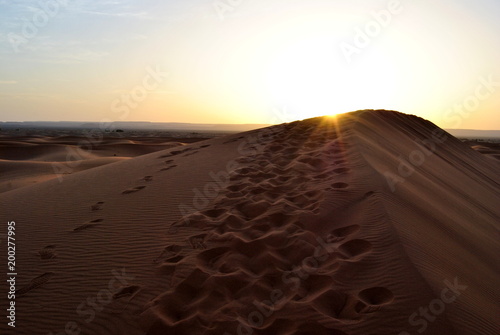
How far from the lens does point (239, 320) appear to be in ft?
9.23

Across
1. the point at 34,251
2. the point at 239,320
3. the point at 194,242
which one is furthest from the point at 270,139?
the point at 239,320

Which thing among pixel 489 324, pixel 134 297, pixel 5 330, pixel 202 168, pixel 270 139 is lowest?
pixel 5 330

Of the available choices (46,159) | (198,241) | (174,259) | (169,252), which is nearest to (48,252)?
(169,252)

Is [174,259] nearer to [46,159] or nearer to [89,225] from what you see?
[89,225]

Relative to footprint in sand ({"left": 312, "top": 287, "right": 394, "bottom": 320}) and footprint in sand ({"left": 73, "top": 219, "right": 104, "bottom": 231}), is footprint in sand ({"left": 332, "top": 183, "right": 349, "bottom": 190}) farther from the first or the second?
footprint in sand ({"left": 73, "top": 219, "right": 104, "bottom": 231})

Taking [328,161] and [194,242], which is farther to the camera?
[328,161]

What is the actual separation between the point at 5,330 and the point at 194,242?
1.98 metres

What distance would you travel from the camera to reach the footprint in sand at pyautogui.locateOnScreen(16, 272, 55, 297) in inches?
138

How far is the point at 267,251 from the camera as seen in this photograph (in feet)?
12.3

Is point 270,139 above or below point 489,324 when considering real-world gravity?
above

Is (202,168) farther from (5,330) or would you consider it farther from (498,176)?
(498,176)

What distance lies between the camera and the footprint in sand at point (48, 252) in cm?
423

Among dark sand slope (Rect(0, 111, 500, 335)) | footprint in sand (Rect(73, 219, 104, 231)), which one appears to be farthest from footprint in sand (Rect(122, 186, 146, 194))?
footprint in sand (Rect(73, 219, 104, 231))

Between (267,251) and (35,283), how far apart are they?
257 centimetres
